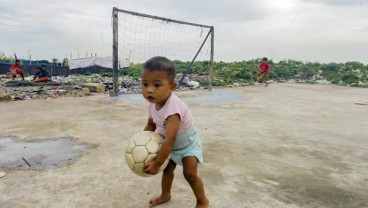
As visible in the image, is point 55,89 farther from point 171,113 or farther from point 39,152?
point 171,113

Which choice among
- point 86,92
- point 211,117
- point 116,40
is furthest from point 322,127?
point 86,92

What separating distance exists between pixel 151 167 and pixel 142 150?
148mm

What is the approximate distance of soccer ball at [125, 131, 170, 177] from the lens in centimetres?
235

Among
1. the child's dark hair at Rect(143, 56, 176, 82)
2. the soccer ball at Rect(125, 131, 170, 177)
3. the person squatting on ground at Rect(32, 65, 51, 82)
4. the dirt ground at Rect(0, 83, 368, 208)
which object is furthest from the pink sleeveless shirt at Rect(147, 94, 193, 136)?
the person squatting on ground at Rect(32, 65, 51, 82)

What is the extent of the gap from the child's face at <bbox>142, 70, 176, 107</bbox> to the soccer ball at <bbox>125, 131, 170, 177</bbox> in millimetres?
311

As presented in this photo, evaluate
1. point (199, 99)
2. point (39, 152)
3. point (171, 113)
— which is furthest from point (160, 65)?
point (199, 99)

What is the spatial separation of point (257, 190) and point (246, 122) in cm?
323

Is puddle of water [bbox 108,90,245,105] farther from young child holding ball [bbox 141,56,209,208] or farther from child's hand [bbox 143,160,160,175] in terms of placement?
child's hand [bbox 143,160,160,175]

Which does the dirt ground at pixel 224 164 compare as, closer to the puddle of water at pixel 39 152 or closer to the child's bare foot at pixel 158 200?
the child's bare foot at pixel 158 200

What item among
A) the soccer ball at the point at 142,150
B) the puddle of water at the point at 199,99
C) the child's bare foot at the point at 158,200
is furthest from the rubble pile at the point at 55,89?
the soccer ball at the point at 142,150

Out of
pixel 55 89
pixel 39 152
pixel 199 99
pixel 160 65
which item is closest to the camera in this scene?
pixel 160 65

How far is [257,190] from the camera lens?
3.04 metres

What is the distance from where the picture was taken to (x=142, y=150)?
2373 mm

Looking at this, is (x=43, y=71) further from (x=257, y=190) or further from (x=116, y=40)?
(x=257, y=190)
